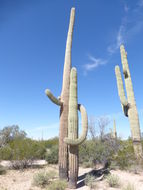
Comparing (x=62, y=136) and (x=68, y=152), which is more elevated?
(x=62, y=136)

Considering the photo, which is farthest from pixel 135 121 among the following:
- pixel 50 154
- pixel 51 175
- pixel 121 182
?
pixel 50 154

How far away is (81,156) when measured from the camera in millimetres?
11617

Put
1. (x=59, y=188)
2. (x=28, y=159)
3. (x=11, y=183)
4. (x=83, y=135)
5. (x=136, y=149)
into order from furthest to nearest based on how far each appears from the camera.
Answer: (x=28, y=159)
(x=136, y=149)
(x=11, y=183)
(x=83, y=135)
(x=59, y=188)

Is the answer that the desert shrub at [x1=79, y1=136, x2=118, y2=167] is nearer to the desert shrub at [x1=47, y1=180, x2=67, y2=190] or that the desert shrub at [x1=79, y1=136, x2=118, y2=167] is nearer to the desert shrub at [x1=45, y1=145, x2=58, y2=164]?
the desert shrub at [x1=45, y1=145, x2=58, y2=164]

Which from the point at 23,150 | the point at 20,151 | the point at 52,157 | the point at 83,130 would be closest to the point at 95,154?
the point at 52,157

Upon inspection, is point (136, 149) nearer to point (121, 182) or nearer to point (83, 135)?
point (121, 182)

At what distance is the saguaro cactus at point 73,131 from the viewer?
6199 millimetres

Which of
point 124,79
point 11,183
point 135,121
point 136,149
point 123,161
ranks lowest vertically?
point 11,183

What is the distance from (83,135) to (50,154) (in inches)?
252

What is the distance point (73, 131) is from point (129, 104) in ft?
15.5

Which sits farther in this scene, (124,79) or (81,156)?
(81,156)

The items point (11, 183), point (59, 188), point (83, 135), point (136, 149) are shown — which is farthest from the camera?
point (136, 149)

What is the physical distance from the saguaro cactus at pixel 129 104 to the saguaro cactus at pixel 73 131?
12.5ft

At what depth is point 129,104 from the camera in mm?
9680
